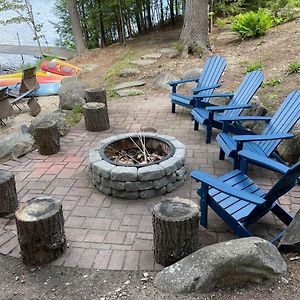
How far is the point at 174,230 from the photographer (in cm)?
240

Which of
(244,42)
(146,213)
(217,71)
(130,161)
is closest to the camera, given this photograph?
(146,213)

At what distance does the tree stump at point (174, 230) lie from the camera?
2.39 meters

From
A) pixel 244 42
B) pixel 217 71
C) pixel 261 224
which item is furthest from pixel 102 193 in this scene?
pixel 244 42

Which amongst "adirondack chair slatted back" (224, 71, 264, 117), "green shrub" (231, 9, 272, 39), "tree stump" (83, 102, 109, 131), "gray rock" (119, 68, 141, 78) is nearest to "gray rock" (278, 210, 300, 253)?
"adirondack chair slatted back" (224, 71, 264, 117)

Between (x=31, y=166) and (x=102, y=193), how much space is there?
1.08 meters

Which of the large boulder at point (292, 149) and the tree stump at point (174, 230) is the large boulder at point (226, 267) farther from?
the large boulder at point (292, 149)

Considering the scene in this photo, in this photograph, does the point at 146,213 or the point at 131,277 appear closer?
the point at 131,277

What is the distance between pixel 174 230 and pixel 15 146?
105 inches

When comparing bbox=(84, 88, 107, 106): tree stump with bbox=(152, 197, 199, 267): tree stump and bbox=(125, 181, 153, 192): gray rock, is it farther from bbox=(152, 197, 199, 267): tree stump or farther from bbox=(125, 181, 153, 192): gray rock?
bbox=(152, 197, 199, 267): tree stump

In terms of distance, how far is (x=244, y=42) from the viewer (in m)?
8.31

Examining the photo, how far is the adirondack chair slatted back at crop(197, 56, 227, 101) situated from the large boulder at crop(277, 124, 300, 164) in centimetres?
143

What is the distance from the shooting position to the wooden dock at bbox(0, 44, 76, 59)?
14507 millimetres

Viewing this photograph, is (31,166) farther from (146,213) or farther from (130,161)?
(146,213)

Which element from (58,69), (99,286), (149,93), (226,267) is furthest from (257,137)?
(58,69)
